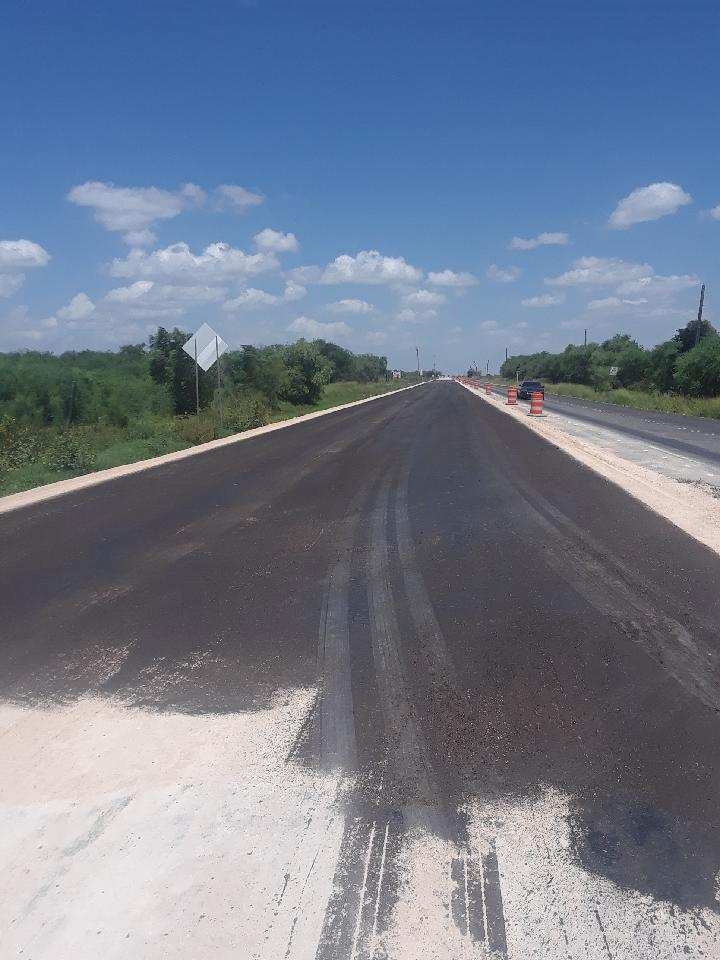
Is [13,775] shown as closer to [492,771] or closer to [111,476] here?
[492,771]

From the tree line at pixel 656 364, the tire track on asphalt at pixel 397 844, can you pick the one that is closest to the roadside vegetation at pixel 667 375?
the tree line at pixel 656 364

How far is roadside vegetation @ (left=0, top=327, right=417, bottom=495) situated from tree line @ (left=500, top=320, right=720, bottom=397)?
25.7 meters

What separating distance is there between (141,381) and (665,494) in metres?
28.2

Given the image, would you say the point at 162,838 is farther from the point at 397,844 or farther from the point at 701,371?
the point at 701,371

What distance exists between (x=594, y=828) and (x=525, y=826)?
297 millimetres

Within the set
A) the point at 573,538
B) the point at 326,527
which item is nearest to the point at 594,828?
the point at 573,538

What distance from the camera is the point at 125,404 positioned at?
103 feet

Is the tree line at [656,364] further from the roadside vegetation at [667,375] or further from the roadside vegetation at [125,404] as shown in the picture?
the roadside vegetation at [125,404]

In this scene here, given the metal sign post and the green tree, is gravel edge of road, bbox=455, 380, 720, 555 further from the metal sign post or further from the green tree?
the green tree

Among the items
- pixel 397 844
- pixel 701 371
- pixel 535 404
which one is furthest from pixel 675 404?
pixel 397 844

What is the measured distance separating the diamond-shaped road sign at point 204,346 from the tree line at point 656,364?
119 ft

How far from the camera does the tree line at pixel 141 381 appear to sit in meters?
27.0

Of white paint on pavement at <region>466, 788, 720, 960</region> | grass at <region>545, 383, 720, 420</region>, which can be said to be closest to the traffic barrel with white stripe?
grass at <region>545, 383, 720, 420</region>

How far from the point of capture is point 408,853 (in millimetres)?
3080
